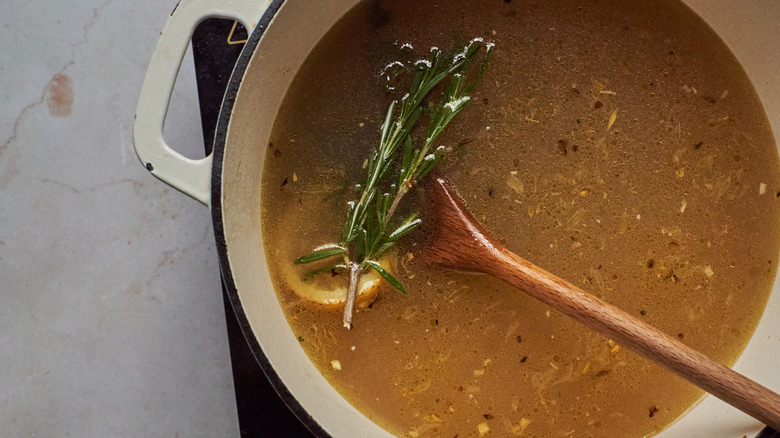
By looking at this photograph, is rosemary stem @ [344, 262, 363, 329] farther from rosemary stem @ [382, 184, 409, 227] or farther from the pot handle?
the pot handle

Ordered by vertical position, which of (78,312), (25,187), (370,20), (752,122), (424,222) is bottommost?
(78,312)

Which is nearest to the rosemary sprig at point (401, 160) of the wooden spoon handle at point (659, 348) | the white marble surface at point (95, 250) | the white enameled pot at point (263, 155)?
the white enameled pot at point (263, 155)

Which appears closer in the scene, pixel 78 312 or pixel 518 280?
pixel 518 280

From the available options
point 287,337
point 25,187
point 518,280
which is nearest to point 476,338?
point 518,280

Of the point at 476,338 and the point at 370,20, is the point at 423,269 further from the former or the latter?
the point at 370,20

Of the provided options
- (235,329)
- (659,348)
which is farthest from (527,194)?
(235,329)
